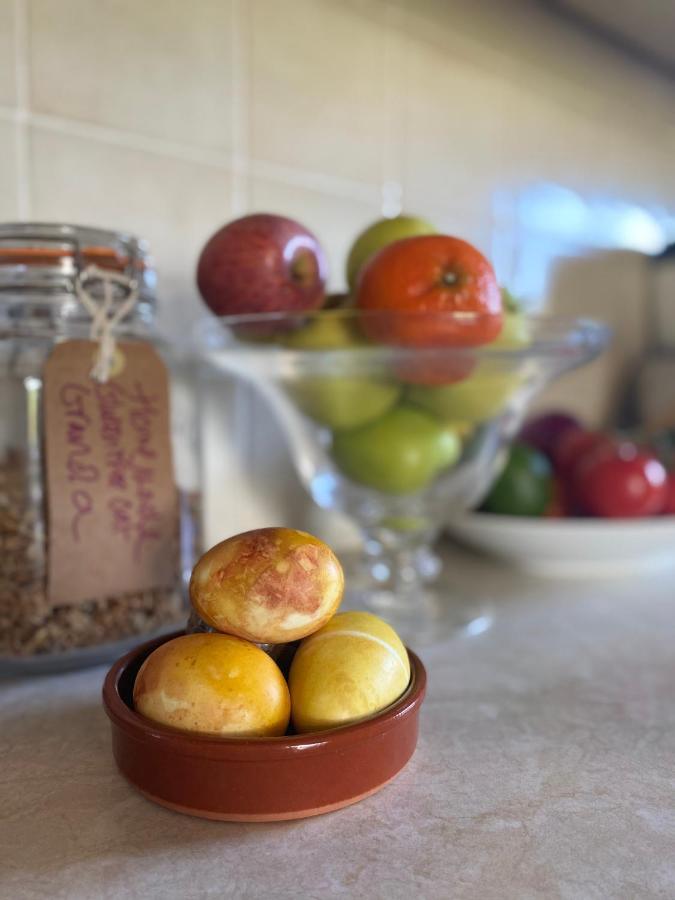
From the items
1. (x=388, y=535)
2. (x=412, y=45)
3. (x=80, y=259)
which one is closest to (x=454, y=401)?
(x=388, y=535)

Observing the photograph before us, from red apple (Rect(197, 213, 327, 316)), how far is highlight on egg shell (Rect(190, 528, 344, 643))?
0.21 m

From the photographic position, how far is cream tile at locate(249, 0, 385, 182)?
720 millimetres

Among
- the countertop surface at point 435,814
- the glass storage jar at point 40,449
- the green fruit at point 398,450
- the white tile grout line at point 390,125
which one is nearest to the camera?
the countertop surface at point 435,814

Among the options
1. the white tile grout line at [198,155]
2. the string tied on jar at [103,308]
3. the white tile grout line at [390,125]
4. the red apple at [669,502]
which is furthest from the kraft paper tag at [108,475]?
the red apple at [669,502]

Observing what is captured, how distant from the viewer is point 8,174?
0.57 m

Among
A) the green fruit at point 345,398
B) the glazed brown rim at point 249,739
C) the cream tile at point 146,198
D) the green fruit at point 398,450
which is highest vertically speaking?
the cream tile at point 146,198

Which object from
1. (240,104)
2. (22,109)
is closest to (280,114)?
(240,104)

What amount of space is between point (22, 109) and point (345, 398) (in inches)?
12.7

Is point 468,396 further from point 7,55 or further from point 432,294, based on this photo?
point 7,55

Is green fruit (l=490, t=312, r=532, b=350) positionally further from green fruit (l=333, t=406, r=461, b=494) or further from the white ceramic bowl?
the white ceramic bowl

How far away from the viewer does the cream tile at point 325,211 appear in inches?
29.2

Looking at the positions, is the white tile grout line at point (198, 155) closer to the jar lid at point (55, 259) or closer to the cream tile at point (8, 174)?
the cream tile at point (8, 174)

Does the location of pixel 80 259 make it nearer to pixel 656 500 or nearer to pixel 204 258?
pixel 204 258

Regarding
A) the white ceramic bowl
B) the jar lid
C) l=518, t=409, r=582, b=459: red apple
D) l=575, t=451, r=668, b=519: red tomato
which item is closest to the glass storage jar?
the jar lid
